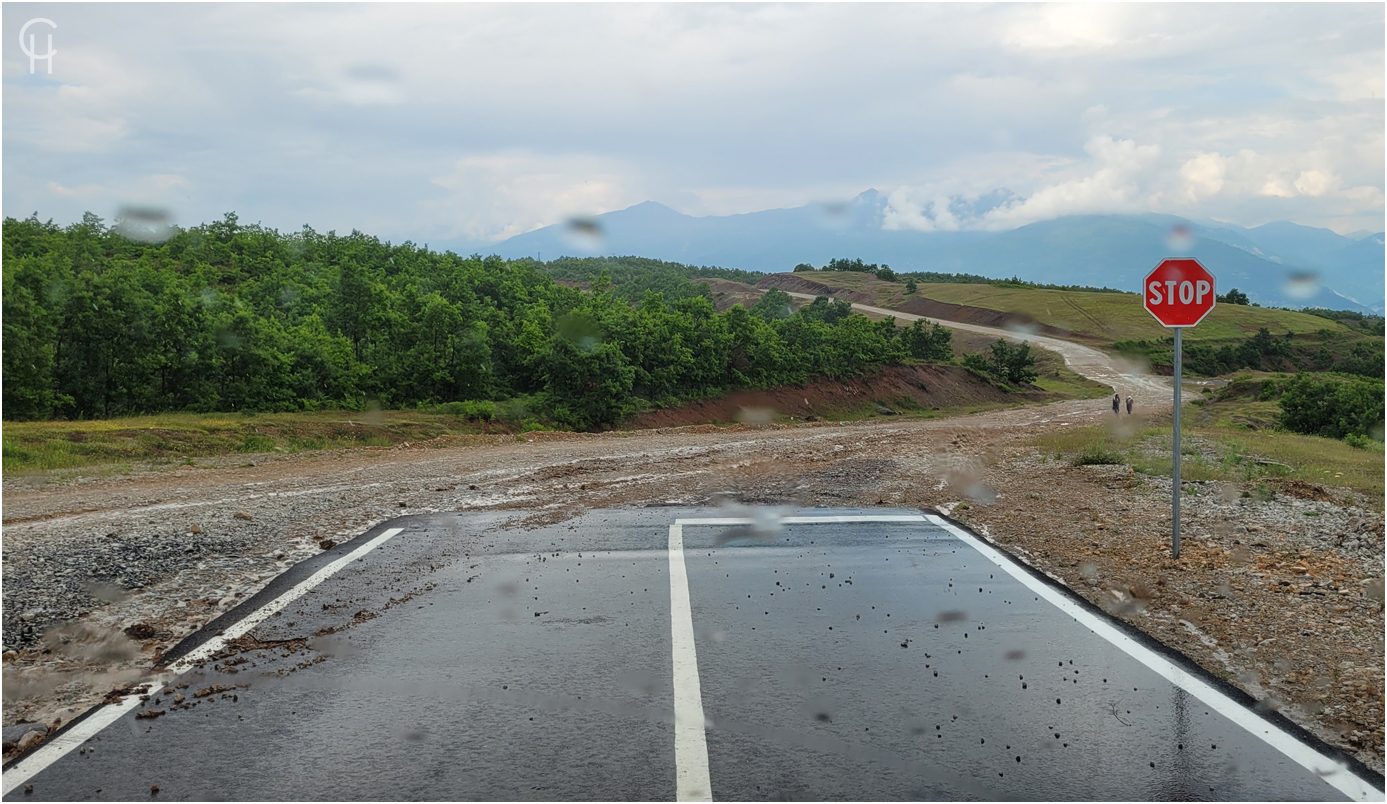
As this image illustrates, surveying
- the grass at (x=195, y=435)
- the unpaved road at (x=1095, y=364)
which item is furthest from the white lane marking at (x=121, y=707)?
the unpaved road at (x=1095, y=364)

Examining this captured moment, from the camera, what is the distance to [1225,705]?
5.03 meters

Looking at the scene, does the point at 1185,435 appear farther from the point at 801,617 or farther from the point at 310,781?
the point at 310,781

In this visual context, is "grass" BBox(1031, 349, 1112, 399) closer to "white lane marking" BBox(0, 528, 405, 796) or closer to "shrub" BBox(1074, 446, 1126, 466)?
"shrub" BBox(1074, 446, 1126, 466)

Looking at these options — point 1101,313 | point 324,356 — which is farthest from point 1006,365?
point 324,356

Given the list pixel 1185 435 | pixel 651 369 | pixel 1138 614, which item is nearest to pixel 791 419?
pixel 651 369

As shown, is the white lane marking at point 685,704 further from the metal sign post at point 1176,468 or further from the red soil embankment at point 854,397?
the red soil embankment at point 854,397

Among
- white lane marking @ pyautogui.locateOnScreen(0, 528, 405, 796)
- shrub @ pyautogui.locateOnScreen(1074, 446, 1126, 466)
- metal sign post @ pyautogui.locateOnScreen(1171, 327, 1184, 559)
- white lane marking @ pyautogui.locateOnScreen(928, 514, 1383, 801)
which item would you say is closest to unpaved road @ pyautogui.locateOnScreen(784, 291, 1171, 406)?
shrub @ pyautogui.locateOnScreen(1074, 446, 1126, 466)

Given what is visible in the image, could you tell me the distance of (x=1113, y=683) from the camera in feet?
17.6

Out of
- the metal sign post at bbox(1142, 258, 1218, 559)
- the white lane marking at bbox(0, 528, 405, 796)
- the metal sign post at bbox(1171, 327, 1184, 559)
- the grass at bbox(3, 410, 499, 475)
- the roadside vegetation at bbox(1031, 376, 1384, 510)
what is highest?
the metal sign post at bbox(1142, 258, 1218, 559)

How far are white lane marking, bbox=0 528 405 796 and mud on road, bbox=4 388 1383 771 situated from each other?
0.80ft

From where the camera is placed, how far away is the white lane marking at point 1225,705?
13.5 feet

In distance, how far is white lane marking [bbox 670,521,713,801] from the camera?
13.3 ft

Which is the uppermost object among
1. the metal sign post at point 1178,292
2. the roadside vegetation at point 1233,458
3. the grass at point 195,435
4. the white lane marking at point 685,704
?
the metal sign post at point 1178,292

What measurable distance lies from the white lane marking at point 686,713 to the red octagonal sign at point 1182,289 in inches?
199
